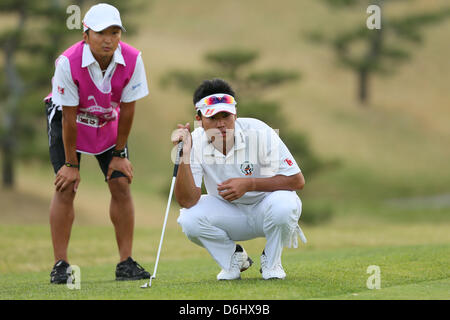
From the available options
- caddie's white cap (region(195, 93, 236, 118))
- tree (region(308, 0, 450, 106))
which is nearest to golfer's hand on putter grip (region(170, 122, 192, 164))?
caddie's white cap (region(195, 93, 236, 118))

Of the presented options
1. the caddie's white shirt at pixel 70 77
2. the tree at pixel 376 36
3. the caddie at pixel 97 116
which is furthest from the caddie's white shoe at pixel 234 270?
the tree at pixel 376 36

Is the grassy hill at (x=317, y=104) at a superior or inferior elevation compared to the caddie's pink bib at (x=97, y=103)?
superior

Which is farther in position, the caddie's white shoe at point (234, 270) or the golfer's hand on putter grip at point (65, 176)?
the golfer's hand on putter grip at point (65, 176)

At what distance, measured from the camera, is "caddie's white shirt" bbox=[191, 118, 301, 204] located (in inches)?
177

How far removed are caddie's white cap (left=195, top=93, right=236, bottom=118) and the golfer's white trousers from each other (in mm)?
586

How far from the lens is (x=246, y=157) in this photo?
4.52m

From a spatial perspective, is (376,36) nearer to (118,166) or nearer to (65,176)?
(118,166)

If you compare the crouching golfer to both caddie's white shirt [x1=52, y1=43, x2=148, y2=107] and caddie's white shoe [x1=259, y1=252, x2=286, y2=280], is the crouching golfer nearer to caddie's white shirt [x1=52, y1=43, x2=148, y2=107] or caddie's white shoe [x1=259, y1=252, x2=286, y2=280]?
caddie's white shoe [x1=259, y1=252, x2=286, y2=280]

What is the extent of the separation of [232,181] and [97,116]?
1265mm

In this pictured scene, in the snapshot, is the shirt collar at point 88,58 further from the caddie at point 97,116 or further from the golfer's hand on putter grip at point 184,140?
the golfer's hand on putter grip at point 184,140

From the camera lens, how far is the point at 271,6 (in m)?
55.8

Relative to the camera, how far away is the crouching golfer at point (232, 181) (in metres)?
4.43

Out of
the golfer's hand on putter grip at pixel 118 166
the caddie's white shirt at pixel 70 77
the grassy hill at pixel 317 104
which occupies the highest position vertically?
the grassy hill at pixel 317 104
